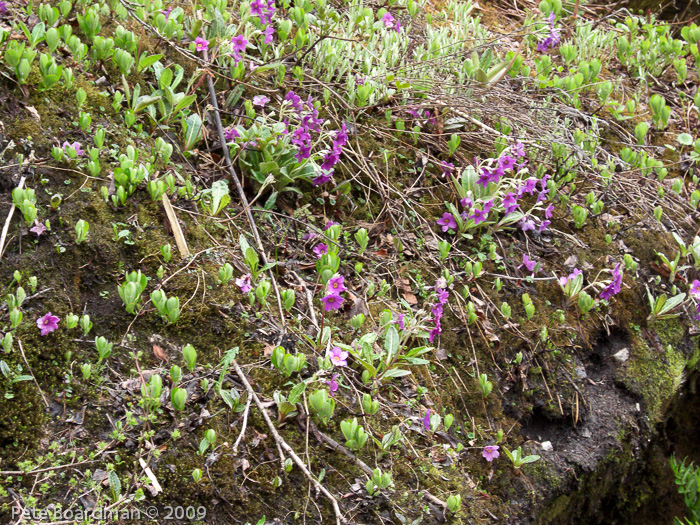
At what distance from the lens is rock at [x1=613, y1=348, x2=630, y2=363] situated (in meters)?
3.25

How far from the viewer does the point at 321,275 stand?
8.36 ft

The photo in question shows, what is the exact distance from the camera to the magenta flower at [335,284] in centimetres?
243

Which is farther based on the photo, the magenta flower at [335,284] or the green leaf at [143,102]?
the green leaf at [143,102]

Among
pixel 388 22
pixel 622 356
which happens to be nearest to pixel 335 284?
pixel 622 356

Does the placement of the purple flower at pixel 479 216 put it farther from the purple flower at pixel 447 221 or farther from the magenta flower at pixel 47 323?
the magenta flower at pixel 47 323

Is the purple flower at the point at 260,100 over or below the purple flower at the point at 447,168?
over

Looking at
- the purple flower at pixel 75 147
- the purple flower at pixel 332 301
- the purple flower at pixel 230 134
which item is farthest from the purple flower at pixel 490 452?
the purple flower at pixel 75 147

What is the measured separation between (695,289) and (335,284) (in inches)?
94.7

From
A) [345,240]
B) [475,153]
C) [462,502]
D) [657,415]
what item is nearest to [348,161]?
[345,240]

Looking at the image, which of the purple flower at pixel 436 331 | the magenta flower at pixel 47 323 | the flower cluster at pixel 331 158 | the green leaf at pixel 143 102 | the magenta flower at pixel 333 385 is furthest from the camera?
the flower cluster at pixel 331 158

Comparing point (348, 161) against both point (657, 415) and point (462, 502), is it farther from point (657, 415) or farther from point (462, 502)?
point (657, 415)

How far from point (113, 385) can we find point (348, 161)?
6.15ft

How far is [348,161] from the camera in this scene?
3348 mm

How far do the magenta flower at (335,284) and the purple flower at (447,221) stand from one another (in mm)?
1021
